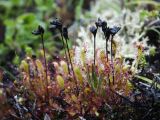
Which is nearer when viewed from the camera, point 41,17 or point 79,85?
point 79,85

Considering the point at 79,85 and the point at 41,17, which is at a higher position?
the point at 41,17

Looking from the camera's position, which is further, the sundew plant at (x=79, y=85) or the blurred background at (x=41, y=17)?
the blurred background at (x=41, y=17)

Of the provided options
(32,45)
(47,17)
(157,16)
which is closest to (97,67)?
(157,16)

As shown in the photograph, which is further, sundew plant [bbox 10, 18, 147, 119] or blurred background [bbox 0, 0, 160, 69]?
blurred background [bbox 0, 0, 160, 69]

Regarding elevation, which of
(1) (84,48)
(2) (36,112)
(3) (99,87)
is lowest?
(2) (36,112)

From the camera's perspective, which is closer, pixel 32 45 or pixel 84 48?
pixel 84 48

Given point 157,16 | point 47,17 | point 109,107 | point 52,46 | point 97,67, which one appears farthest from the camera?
point 47,17

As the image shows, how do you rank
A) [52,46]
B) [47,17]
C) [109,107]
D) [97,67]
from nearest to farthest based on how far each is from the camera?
[109,107]
[97,67]
[52,46]
[47,17]

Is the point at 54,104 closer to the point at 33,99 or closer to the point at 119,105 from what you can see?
the point at 33,99
